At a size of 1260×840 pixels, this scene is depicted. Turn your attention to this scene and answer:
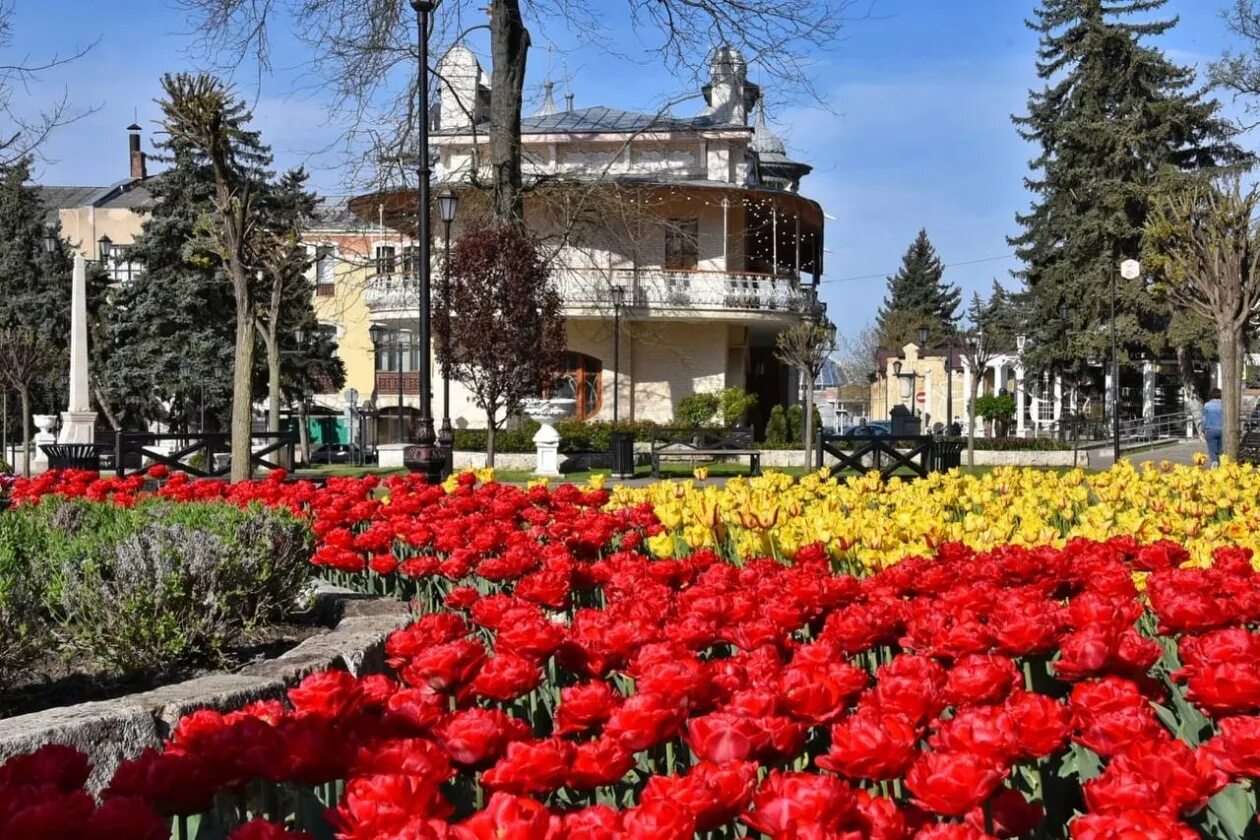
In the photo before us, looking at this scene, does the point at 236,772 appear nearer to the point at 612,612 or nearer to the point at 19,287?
the point at 612,612

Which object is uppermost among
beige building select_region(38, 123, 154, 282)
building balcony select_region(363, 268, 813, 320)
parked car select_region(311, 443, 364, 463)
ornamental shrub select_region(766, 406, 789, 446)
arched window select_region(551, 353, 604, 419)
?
beige building select_region(38, 123, 154, 282)

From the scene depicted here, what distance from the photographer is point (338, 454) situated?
48.4 meters

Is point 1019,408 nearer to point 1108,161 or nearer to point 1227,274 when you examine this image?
point 1108,161

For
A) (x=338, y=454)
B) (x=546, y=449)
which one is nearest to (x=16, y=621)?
(x=546, y=449)

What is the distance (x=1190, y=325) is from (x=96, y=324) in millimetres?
35644

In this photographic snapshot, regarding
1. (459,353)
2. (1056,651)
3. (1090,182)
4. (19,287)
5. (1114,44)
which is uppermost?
(1114,44)

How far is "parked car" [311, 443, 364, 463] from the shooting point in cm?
4238

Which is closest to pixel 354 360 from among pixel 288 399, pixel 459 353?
pixel 288 399

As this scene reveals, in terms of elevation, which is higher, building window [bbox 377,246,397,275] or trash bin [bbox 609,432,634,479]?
building window [bbox 377,246,397,275]

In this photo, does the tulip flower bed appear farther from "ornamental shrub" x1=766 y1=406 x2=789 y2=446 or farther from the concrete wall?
the concrete wall

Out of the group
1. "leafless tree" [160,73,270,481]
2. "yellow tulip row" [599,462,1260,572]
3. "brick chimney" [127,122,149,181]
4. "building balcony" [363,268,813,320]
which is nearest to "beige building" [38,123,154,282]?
"brick chimney" [127,122,149,181]

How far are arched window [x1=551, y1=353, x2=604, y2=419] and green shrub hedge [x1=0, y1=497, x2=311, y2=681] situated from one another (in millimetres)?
33544

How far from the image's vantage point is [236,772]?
243 centimetres

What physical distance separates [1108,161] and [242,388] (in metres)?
38.2
